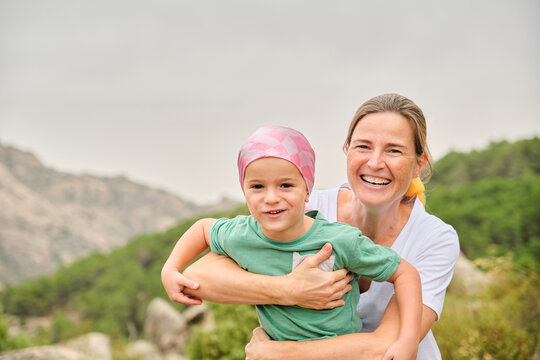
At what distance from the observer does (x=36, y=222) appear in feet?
222

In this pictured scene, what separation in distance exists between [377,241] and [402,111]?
77 centimetres

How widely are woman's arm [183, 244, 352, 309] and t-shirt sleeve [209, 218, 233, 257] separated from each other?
9cm

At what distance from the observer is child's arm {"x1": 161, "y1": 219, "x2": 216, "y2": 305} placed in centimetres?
239

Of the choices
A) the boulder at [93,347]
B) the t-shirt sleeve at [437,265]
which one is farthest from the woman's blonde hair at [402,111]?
the boulder at [93,347]

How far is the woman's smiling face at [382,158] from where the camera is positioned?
2.53m

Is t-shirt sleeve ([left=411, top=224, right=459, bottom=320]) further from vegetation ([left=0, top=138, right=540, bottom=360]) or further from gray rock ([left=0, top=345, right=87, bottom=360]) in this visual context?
gray rock ([left=0, top=345, right=87, bottom=360])

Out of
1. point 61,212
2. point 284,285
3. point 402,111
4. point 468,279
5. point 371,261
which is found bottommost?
point 61,212

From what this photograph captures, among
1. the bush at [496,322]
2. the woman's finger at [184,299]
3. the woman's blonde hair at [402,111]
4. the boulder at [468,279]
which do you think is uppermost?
the woman's blonde hair at [402,111]

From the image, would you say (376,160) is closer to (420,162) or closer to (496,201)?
(420,162)

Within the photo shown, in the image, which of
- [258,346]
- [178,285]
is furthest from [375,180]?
[178,285]

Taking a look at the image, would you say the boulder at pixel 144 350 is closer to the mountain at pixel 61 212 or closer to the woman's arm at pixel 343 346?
the woman's arm at pixel 343 346

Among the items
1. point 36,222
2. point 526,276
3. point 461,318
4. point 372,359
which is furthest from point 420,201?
point 36,222

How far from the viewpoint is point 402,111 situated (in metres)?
2.57

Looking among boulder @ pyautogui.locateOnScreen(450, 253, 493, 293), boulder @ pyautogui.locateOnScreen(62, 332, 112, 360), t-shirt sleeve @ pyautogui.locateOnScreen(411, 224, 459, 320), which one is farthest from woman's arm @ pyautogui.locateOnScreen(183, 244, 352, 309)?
boulder @ pyautogui.locateOnScreen(450, 253, 493, 293)
